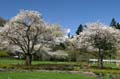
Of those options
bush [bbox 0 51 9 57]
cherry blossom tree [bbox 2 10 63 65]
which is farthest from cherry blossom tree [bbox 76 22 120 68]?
bush [bbox 0 51 9 57]

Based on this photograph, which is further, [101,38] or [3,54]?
[3,54]

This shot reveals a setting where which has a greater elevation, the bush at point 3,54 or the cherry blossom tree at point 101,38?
the cherry blossom tree at point 101,38

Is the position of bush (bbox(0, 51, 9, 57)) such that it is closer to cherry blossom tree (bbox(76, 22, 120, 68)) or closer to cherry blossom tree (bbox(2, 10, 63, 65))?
cherry blossom tree (bbox(2, 10, 63, 65))

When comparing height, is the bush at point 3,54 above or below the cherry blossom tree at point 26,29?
below

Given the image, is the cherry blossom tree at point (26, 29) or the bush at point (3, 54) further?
the bush at point (3, 54)

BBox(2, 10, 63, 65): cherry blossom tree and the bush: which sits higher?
BBox(2, 10, 63, 65): cherry blossom tree

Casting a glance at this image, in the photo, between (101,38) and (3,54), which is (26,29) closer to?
(101,38)

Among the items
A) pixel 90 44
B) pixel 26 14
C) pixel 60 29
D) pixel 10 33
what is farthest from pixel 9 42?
pixel 60 29

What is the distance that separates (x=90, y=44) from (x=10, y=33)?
13425mm

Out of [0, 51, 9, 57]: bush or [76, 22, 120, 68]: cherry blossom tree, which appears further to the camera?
[0, 51, 9, 57]: bush

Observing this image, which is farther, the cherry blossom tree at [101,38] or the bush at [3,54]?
the bush at [3,54]

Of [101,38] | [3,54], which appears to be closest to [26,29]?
[101,38]

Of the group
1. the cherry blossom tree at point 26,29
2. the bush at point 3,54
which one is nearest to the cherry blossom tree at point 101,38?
the cherry blossom tree at point 26,29

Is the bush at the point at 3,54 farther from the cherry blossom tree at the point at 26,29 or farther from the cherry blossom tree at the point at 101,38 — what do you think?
the cherry blossom tree at the point at 101,38
